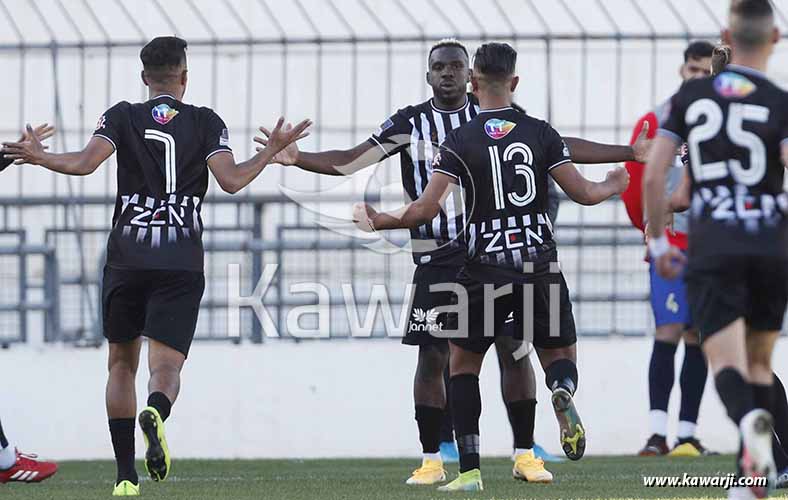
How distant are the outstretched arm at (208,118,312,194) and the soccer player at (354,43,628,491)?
430 millimetres

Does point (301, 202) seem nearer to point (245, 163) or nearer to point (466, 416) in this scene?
point (245, 163)

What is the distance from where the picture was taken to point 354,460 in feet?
32.3

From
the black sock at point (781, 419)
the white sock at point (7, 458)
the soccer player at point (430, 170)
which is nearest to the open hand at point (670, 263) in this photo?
the black sock at point (781, 419)

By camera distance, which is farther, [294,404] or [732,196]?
[294,404]

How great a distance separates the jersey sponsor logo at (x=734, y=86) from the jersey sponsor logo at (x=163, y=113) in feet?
8.51

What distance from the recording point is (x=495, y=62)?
6.91m

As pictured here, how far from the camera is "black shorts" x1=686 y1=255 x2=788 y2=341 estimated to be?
504cm

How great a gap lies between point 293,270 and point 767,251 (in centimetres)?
549

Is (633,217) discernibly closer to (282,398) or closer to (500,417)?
(500,417)

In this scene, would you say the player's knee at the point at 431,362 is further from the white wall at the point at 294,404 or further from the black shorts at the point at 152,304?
the white wall at the point at 294,404

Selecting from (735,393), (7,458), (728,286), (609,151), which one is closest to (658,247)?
(728,286)

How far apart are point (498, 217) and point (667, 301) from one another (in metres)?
2.86

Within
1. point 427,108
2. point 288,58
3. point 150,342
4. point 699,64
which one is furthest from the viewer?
point 288,58

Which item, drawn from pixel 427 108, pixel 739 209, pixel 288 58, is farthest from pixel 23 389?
pixel 739 209
